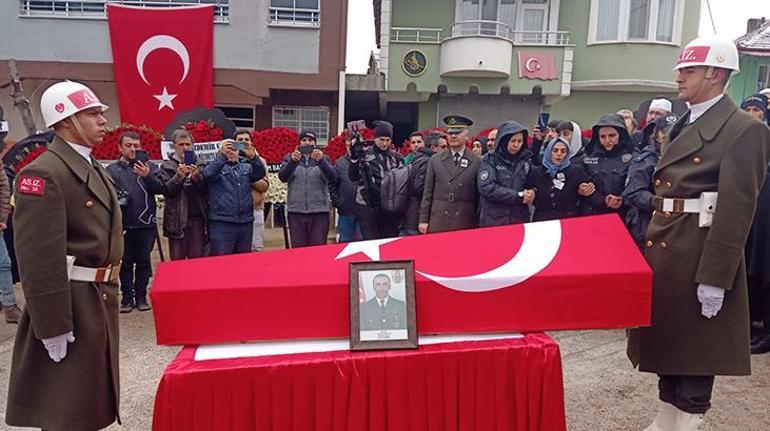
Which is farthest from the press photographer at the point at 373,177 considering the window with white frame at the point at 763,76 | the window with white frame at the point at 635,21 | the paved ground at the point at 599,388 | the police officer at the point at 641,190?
the window with white frame at the point at 763,76

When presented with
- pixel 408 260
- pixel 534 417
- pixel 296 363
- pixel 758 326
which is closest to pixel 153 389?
pixel 296 363

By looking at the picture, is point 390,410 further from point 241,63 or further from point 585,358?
point 241,63

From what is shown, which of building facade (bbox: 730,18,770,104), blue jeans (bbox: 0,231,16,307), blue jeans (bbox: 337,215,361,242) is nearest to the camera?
blue jeans (bbox: 0,231,16,307)

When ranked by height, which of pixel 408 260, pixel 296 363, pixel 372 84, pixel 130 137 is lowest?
pixel 296 363

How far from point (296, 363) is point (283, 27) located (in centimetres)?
1026

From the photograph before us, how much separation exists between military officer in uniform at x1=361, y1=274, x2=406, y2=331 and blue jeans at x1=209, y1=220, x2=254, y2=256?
117 inches

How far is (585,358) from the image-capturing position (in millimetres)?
3764

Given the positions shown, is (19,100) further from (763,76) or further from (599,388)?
(763,76)

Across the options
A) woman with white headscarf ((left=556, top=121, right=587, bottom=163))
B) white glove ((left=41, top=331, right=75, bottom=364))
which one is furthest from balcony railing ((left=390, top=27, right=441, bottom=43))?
white glove ((left=41, top=331, right=75, bottom=364))

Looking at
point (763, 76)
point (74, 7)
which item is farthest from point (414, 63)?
point (763, 76)

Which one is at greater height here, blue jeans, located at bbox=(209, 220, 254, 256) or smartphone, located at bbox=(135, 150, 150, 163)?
smartphone, located at bbox=(135, 150, 150, 163)

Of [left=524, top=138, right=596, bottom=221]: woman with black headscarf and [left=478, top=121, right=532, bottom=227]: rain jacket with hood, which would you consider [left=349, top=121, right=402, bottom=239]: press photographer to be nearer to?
[left=478, top=121, right=532, bottom=227]: rain jacket with hood

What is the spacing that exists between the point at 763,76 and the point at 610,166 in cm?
1504

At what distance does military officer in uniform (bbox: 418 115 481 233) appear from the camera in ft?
14.6
